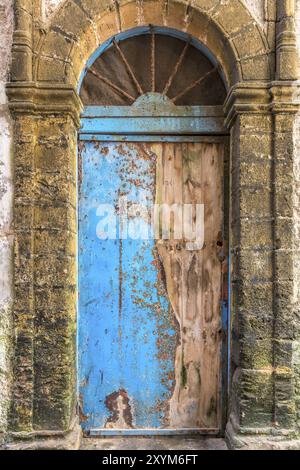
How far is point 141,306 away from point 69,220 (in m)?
0.91

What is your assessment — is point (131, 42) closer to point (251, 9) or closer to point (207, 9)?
point (207, 9)

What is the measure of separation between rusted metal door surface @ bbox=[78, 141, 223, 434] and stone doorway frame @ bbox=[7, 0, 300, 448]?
333 mm

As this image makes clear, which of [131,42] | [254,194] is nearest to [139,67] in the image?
[131,42]

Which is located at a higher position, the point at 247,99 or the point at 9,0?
the point at 9,0

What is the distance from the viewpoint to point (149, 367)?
3225 millimetres

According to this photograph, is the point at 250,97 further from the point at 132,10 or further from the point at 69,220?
the point at 69,220

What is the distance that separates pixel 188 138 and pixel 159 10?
0.98 meters

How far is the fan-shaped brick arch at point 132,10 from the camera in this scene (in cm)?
287

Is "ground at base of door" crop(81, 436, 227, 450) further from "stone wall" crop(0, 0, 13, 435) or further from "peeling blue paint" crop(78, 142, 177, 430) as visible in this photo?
"stone wall" crop(0, 0, 13, 435)

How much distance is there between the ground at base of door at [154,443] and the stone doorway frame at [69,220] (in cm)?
27

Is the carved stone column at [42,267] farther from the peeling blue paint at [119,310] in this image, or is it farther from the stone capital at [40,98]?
the peeling blue paint at [119,310]

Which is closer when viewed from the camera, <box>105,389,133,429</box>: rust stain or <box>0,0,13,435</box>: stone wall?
<box>0,0,13,435</box>: stone wall

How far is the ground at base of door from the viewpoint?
121 inches

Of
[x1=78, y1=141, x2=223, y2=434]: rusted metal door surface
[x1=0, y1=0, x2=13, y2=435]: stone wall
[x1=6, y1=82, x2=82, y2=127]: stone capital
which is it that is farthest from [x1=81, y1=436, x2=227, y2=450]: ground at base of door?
[x1=6, y1=82, x2=82, y2=127]: stone capital
